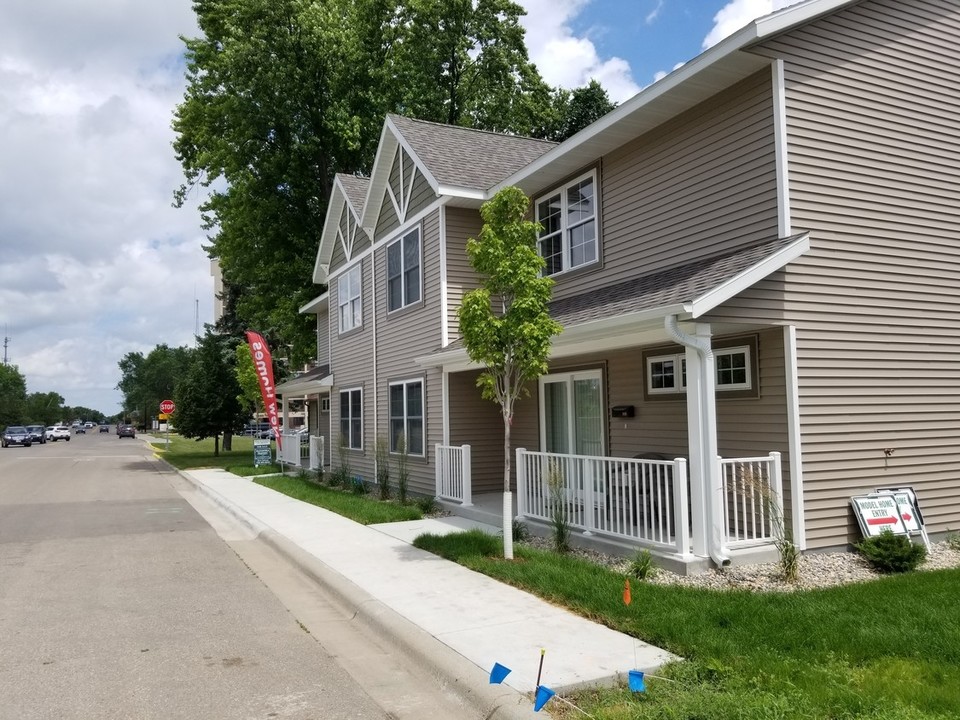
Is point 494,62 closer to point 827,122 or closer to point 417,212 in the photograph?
point 417,212

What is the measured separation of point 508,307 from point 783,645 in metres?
4.85

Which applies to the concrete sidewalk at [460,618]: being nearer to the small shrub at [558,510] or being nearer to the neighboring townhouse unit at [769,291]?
the small shrub at [558,510]

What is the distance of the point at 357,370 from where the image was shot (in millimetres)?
18969

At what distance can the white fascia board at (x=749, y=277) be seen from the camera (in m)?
7.26

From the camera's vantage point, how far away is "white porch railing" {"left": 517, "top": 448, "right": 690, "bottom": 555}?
7.63 metres

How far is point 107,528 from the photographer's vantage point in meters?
12.8

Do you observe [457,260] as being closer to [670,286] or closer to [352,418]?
[670,286]

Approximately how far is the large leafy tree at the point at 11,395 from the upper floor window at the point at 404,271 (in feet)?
263

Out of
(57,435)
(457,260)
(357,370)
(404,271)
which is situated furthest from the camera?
(57,435)

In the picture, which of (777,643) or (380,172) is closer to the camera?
(777,643)

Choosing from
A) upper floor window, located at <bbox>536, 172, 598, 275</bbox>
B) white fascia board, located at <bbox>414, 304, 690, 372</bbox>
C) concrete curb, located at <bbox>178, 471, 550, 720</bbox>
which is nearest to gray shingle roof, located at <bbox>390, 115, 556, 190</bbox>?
upper floor window, located at <bbox>536, 172, 598, 275</bbox>

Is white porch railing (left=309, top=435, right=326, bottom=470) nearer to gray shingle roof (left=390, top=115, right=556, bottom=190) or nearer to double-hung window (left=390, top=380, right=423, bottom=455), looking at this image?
double-hung window (left=390, top=380, right=423, bottom=455)

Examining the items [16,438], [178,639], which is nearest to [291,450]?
[178,639]

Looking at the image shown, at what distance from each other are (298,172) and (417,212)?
46.6ft
